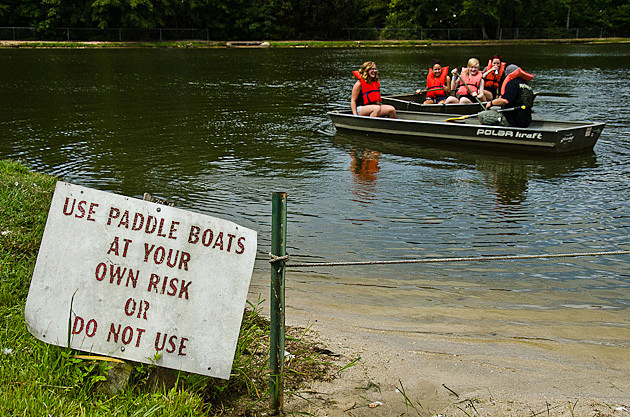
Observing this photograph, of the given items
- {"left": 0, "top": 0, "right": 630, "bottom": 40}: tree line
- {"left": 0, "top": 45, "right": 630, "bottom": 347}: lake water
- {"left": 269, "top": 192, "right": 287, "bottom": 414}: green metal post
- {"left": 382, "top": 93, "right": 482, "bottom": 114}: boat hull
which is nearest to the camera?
{"left": 269, "top": 192, "right": 287, "bottom": 414}: green metal post

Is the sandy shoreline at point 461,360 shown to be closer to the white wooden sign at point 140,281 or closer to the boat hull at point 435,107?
the white wooden sign at point 140,281

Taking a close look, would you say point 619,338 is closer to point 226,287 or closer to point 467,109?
point 226,287

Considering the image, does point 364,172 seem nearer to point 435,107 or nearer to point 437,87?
point 435,107

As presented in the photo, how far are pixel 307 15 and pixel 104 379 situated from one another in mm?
65265

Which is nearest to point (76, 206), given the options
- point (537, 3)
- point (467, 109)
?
point (467, 109)

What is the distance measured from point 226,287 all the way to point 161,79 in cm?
2630

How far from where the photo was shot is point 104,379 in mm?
3289

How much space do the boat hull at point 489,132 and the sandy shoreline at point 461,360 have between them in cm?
763

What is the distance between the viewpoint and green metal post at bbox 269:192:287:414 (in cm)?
312

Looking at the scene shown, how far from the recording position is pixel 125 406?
3180 mm

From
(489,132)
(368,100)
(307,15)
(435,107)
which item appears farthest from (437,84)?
(307,15)

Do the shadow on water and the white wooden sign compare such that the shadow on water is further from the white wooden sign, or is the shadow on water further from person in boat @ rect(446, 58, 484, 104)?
the white wooden sign

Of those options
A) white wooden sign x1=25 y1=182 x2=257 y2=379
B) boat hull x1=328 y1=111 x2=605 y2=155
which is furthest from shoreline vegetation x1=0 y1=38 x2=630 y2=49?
white wooden sign x1=25 y1=182 x2=257 y2=379

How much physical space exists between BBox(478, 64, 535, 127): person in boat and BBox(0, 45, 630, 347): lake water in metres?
0.78
